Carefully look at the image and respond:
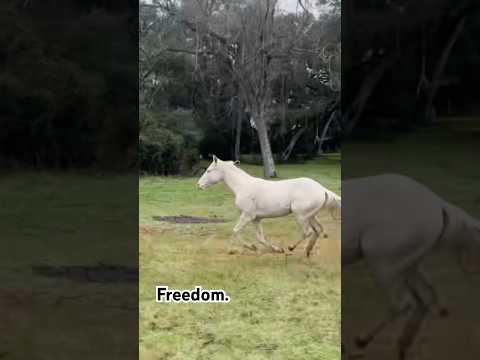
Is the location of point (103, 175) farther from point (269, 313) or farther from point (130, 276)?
point (269, 313)

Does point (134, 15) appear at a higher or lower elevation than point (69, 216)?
higher

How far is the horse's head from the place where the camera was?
2.80 m

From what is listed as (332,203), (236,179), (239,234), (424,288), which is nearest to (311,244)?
(332,203)

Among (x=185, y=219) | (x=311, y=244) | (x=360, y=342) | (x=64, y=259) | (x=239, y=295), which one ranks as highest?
(x=185, y=219)

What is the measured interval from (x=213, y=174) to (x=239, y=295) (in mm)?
580

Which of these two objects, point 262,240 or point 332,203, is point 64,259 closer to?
point 262,240

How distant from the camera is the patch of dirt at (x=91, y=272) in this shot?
9.32 ft

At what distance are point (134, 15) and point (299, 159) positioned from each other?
3.36 ft

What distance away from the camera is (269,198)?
2820 mm

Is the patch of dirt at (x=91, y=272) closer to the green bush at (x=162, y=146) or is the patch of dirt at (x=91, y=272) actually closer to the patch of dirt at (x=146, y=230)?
the patch of dirt at (x=146, y=230)

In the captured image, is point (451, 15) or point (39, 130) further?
point (39, 130)

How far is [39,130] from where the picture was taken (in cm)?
297

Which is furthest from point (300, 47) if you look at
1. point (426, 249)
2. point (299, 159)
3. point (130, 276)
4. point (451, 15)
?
point (130, 276)

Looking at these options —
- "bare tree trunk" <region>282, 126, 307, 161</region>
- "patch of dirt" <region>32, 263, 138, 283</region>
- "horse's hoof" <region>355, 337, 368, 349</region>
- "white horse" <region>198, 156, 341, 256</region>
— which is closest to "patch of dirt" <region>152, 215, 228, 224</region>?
"white horse" <region>198, 156, 341, 256</region>
